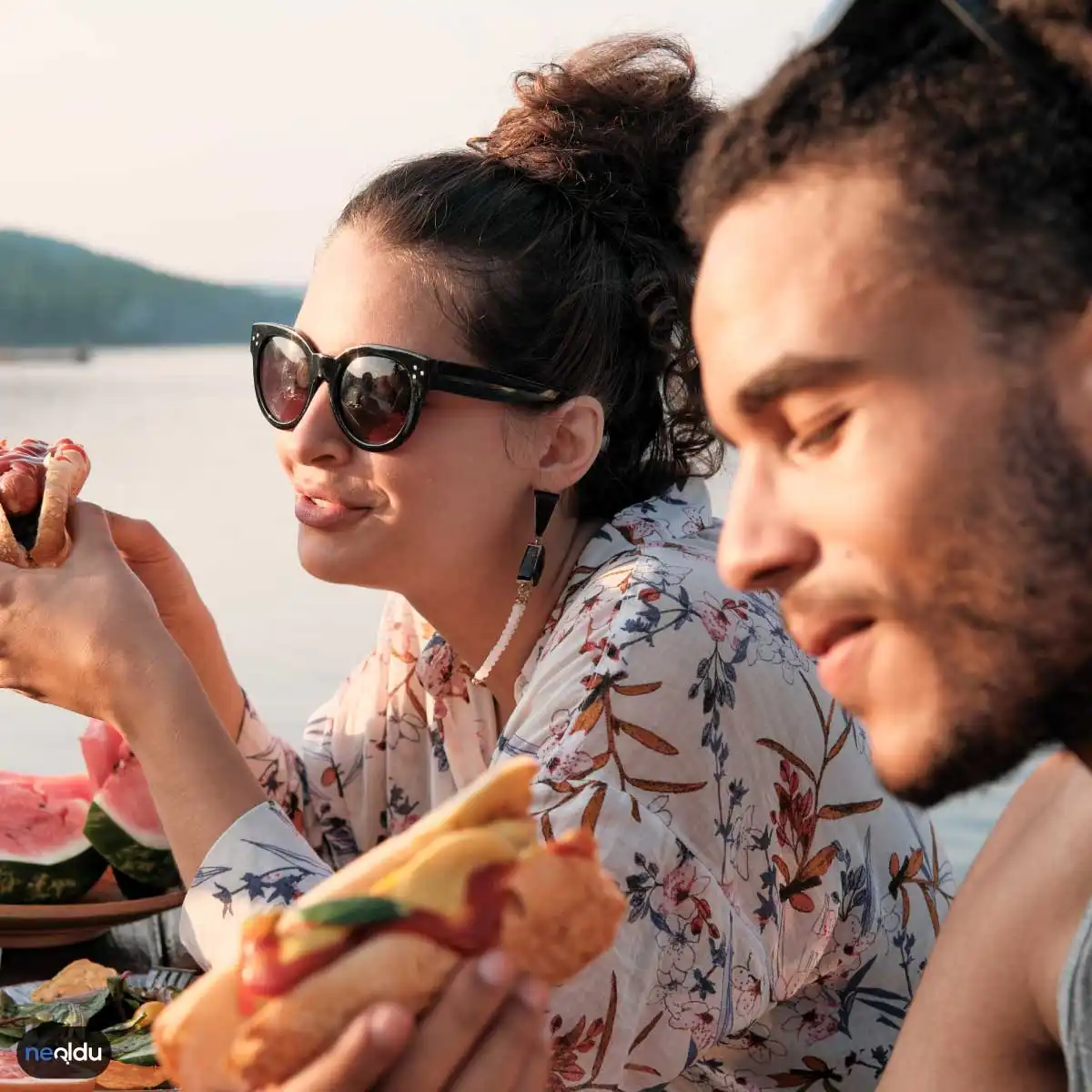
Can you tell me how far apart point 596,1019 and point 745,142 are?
3.69 ft

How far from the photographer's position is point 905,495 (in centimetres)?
118

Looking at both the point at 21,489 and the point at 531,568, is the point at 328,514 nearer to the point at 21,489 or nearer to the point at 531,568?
the point at 531,568

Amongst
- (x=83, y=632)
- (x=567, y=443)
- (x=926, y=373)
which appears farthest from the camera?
(x=567, y=443)

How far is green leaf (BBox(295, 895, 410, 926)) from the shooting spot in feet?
4.01

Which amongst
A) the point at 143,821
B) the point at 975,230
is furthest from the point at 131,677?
the point at 975,230

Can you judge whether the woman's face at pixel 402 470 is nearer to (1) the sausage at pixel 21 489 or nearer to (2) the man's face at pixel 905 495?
(1) the sausage at pixel 21 489

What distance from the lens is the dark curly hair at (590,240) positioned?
8.39ft

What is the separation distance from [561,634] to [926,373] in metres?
1.28

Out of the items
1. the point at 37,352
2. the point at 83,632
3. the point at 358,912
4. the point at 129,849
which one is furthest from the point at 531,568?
the point at 37,352

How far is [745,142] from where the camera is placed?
4.31 feet

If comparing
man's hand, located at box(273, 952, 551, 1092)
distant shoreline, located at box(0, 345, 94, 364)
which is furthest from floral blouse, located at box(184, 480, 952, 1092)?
distant shoreline, located at box(0, 345, 94, 364)

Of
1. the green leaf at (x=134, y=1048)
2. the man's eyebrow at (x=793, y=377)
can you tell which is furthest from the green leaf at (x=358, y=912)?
the green leaf at (x=134, y=1048)

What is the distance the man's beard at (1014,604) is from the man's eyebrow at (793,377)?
13cm

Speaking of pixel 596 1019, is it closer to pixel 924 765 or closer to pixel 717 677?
pixel 717 677
